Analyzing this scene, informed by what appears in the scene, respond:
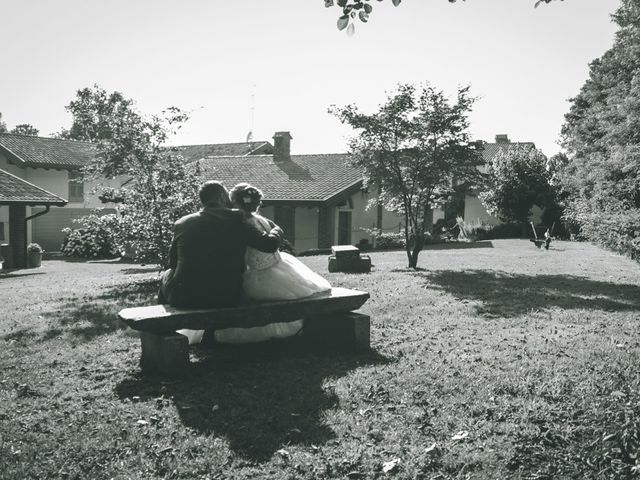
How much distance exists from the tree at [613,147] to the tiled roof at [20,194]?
19.4 m

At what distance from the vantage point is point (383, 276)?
Answer: 540 inches

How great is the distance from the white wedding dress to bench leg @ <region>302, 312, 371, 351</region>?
0.35m

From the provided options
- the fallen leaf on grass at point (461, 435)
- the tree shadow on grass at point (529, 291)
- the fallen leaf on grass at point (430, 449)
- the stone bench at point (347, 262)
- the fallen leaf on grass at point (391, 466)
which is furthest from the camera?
the stone bench at point (347, 262)

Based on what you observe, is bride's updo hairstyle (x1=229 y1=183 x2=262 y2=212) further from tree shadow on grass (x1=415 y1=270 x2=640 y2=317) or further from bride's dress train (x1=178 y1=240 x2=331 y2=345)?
tree shadow on grass (x1=415 y1=270 x2=640 y2=317)

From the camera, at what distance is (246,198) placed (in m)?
6.05

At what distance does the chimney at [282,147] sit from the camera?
3528 cm

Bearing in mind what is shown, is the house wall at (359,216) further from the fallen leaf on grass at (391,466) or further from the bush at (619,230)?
the fallen leaf on grass at (391,466)

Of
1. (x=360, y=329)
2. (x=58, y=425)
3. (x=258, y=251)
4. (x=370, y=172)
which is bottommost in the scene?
(x=58, y=425)

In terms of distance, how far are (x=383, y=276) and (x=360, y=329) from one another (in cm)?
762

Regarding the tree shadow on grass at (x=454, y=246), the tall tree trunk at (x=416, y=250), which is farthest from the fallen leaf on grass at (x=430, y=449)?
the tree shadow on grass at (x=454, y=246)

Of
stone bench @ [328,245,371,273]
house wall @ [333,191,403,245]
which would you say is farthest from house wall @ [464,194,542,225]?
stone bench @ [328,245,371,273]

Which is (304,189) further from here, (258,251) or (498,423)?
(498,423)

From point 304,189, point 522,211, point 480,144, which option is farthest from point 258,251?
point 522,211

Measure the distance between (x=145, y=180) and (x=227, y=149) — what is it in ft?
111
